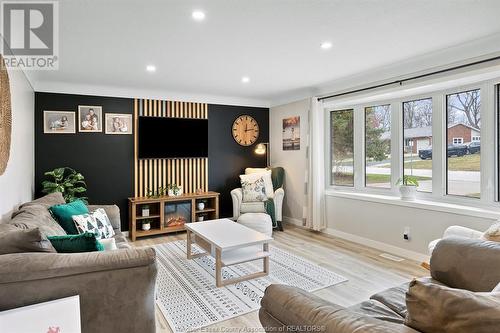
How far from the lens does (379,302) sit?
1.72 metres

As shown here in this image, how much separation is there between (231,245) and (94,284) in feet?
4.83

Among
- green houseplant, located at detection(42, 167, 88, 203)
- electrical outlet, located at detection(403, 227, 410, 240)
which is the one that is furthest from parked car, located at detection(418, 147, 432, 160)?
green houseplant, located at detection(42, 167, 88, 203)

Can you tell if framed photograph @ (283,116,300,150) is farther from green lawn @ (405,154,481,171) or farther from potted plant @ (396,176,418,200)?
green lawn @ (405,154,481,171)

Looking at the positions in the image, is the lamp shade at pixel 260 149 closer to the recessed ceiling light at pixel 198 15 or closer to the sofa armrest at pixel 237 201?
the sofa armrest at pixel 237 201

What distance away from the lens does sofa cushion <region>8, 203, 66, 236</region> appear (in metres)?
2.09

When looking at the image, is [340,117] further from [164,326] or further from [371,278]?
[164,326]

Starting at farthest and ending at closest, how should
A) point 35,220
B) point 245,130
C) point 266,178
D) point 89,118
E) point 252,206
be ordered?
point 245,130 → point 266,178 → point 252,206 → point 89,118 → point 35,220

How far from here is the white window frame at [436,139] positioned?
3213 millimetres

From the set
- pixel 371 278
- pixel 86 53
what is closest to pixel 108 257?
pixel 86 53

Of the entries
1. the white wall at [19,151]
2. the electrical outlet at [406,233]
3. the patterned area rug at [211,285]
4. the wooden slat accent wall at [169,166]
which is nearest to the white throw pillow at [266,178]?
the wooden slat accent wall at [169,166]

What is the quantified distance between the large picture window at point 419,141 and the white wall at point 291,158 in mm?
1647

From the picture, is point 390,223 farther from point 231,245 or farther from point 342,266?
point 231,245

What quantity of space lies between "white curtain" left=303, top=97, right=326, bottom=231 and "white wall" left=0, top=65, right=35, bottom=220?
3.87 metres

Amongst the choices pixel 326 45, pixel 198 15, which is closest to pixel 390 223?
pixel 326 45
